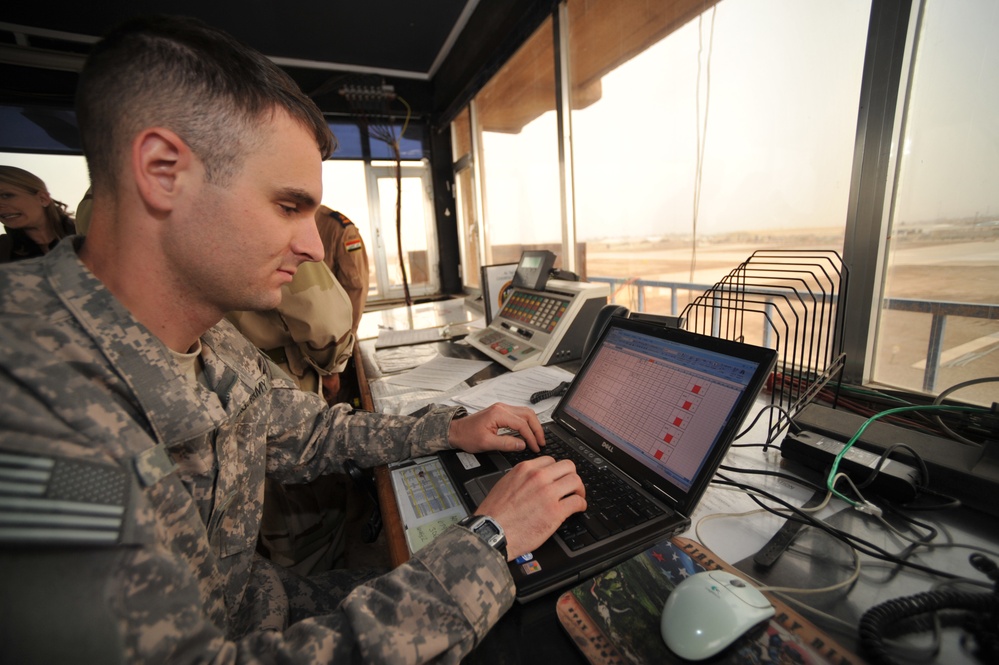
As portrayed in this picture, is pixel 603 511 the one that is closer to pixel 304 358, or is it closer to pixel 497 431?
pixel 497 431

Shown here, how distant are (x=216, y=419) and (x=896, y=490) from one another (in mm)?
981

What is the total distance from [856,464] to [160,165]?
3.55ft

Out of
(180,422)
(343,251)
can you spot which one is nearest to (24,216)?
(343,251)

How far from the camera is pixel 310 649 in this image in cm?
41

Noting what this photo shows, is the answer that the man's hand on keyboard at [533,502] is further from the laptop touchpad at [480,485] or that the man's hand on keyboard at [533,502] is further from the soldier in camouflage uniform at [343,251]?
the soldier in camouflage uniform at [343,251]

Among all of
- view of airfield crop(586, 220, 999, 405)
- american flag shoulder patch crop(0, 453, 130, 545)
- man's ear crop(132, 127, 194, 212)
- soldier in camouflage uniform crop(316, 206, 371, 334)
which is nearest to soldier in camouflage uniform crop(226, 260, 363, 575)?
soldier in camouflage uniform crop(316, 206, 371, 334)

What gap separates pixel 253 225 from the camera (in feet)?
1.98

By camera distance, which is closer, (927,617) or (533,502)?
(927,617)

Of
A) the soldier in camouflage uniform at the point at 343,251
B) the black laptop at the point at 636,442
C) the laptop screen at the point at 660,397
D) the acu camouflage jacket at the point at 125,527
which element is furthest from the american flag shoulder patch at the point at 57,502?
the soldier in camouflage uniform at the point at 343,251

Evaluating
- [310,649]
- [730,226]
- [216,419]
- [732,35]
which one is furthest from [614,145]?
[310,649]

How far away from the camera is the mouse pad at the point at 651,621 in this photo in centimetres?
35

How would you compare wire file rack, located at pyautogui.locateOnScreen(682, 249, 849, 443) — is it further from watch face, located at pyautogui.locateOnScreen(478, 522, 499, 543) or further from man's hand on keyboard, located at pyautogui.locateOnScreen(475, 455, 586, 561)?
watch face, located at pyautogui.locateOnScreen(478, 522, 499, 543)

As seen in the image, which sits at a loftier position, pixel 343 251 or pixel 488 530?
pixel 343 251

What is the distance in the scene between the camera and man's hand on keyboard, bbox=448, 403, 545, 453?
756mm
